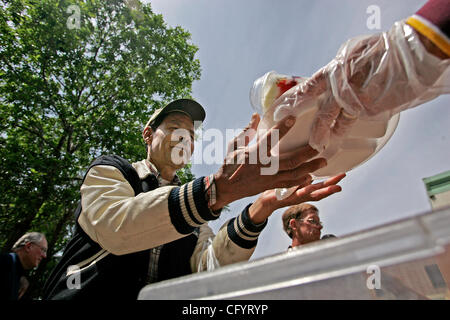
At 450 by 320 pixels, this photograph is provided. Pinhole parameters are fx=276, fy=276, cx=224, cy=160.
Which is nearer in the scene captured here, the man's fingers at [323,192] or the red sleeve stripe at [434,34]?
the red sleeve stripe at [434,34]

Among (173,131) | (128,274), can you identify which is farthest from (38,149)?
(128,274)

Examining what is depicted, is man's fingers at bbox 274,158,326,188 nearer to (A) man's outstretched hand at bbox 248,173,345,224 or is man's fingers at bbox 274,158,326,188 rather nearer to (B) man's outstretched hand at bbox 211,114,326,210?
(B) man's outstretched hand at bbox 211,114,326,210

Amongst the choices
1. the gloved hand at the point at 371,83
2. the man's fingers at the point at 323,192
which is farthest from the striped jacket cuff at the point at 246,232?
the gloved hand at the point at 371,83

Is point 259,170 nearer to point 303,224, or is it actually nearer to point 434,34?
point 434,34

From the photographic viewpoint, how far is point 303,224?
2.66 metres

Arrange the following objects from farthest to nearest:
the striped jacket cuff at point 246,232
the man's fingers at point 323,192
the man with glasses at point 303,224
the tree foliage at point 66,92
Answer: the tree foliage at point 66,92 < the man with glasses at point 303,224 < the striped jacket cuff at point 246,232 < the man's fingers at point 323,192

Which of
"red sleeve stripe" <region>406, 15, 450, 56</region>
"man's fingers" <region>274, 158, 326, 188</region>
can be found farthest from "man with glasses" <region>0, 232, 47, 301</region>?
"red sleeve stripe" <region>406, 15, 450, 56</region>

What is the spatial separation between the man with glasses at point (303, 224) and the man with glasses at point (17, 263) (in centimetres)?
246

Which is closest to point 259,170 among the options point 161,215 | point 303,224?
point 161,215

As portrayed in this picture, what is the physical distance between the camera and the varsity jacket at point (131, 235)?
42.0 inches

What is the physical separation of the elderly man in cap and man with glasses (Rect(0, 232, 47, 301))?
135cm

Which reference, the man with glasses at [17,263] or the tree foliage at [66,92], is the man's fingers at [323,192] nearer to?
the man with glasses at [17,263]

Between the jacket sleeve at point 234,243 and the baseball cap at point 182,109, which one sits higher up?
the baseball cap at point 182,109

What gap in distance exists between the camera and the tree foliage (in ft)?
19.8
